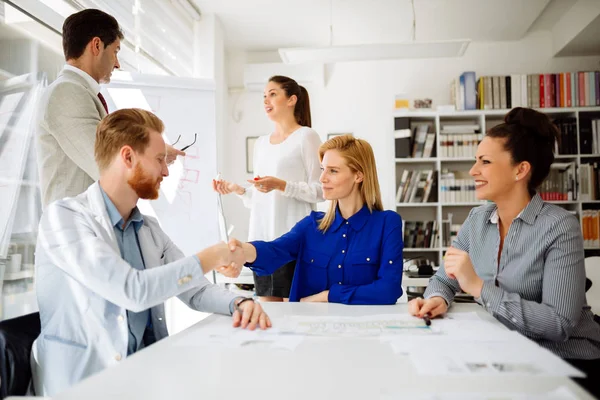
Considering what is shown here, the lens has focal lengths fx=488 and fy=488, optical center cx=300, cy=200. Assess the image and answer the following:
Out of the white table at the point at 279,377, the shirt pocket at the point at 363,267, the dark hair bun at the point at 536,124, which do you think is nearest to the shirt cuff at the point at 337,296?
the shirt pocket at the point at 363,267

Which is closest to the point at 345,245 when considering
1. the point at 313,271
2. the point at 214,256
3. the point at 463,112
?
the point at 313,271

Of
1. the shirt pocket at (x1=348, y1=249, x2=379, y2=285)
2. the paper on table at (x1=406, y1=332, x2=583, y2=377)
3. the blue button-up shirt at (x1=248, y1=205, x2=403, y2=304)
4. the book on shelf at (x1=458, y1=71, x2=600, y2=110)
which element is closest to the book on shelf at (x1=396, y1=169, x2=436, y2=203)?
the book on shelf at (x1=458, y1=71, x2=600, y2=110)

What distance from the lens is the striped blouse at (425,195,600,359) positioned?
1.28m

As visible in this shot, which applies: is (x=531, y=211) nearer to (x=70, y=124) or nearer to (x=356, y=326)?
(x=356, y=326)

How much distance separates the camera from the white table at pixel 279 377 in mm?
766

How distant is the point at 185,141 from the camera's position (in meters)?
3.06

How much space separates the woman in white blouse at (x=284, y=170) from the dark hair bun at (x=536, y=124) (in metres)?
1.04

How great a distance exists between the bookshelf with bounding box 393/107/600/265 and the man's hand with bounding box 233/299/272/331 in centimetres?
392

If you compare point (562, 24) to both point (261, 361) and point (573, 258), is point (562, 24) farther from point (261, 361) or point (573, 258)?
point (261, 361)

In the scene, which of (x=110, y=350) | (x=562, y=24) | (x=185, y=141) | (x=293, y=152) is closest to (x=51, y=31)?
(x=185, y=141)

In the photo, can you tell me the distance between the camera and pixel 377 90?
5.39m

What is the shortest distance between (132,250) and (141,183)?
0.61 feet

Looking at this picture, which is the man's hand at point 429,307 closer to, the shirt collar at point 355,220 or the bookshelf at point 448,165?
the shirt collar at point 355,220

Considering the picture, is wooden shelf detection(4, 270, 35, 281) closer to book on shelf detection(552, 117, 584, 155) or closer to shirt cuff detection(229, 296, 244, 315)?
shirt cuff detection(229, 296, 244, 315)
